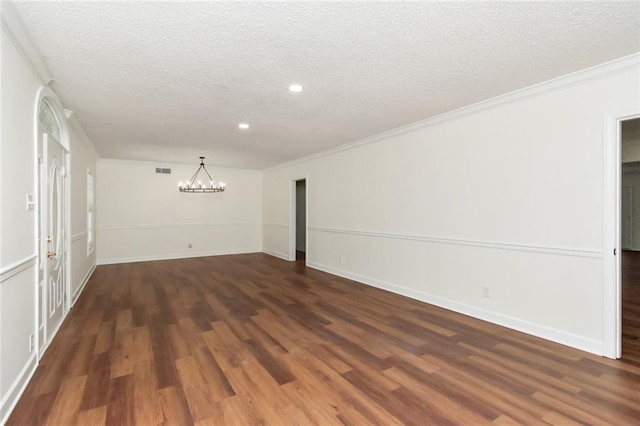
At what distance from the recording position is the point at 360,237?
5.59 m

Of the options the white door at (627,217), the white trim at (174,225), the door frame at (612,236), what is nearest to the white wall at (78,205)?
the white trim at (174,225)

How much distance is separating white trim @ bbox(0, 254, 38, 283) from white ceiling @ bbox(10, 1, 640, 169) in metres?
1.59

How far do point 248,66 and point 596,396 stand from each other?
3.59m

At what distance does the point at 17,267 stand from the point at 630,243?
1329 centimetres

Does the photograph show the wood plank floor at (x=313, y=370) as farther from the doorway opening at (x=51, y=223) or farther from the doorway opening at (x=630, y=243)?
the doorway opening at (x=51, y=223)

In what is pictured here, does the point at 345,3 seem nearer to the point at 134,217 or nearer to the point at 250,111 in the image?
the point at 250,111

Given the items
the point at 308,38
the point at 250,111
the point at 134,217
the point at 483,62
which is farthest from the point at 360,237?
the point at 134,217

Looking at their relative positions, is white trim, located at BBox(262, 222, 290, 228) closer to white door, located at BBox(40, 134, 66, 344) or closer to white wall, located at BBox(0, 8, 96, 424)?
white door, located at BBox(40, 134, 66, 344)

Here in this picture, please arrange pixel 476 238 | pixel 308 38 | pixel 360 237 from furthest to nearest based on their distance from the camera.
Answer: pixel 360 237
pixel 476 238
pixel 308 38

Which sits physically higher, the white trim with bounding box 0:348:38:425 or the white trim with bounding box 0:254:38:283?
the white trim with bounding box 0:254:38:283

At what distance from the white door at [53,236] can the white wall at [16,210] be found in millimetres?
530

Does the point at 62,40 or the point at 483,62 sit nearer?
the point at 62,40

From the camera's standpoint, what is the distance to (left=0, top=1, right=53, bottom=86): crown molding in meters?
1.85

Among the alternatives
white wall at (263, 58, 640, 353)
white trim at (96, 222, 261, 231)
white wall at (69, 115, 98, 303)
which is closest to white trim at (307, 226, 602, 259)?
white wall at (263, 58, 640, 353)
